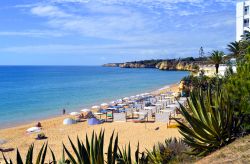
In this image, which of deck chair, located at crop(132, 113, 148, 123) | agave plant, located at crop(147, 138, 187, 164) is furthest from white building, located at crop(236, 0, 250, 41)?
agave plant, located at crop(147, 138, 187, 164)

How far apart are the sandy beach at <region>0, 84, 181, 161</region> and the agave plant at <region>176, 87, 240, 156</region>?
353 inches

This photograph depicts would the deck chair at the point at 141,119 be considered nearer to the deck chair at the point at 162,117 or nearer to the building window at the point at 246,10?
the deck chair at the point at 162,117

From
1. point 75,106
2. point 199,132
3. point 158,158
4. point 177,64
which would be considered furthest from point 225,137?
point 177,64

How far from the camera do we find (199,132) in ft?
27.1

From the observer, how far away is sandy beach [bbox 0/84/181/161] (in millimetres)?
18859

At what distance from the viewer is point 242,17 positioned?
161 ft

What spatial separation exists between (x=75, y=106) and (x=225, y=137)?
33716 mm

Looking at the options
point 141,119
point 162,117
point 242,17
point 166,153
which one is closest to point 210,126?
point 166,153

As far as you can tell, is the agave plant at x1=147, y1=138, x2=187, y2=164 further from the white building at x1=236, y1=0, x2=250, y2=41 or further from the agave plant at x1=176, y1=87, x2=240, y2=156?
the white building at x1=236, y1=0, x2=250, y2=41

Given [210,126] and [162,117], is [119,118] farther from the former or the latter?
[210,126]

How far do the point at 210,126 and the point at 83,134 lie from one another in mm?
14780

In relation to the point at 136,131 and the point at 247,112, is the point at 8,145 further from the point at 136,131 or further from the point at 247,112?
the point at 247,112

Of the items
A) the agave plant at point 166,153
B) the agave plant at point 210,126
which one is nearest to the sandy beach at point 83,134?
the agave plant at point 166,153

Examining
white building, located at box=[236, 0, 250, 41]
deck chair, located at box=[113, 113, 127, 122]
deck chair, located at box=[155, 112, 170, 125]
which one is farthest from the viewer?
white building, located at box=[236, 0, 250, 41]
